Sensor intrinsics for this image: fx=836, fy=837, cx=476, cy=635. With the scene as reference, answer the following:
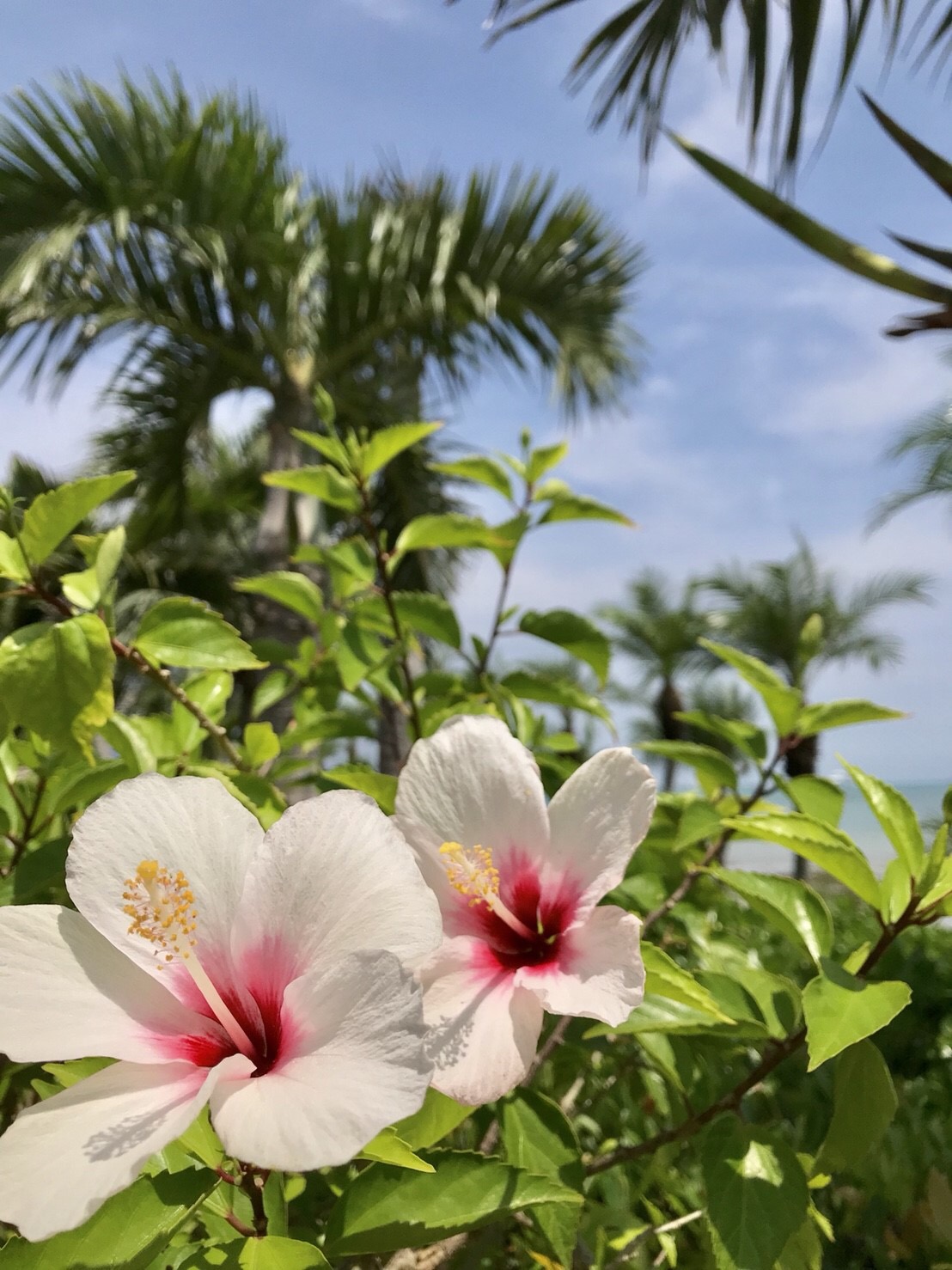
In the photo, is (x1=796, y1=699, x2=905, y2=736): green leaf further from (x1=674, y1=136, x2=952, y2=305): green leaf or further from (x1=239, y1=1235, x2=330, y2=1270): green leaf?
(x1=674, y1=136, x2=952, y2=305): green leaf

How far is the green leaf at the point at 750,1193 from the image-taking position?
0.53 meters

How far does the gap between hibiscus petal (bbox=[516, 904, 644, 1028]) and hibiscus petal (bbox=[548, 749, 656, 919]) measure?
2 cm

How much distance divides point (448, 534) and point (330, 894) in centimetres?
57

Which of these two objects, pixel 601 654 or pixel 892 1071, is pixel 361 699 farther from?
pixel 892 1071

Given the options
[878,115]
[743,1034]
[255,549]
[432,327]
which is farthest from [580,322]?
[743,1034]

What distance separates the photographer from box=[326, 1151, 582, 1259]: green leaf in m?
0.45

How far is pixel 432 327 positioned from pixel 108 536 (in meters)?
6.71

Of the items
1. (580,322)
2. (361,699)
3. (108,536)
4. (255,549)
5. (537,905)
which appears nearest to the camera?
(537,905)

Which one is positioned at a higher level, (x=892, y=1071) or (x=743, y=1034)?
(x=743, y=1034)

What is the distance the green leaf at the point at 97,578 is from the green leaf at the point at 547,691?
452mm

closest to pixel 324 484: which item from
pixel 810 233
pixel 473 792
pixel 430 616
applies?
pixel 430 616

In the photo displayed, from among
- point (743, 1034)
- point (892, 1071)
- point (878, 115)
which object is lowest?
point (892, 1071)

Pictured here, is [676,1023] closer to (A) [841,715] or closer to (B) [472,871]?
(B) [472,871]

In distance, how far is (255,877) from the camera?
1.41ft
